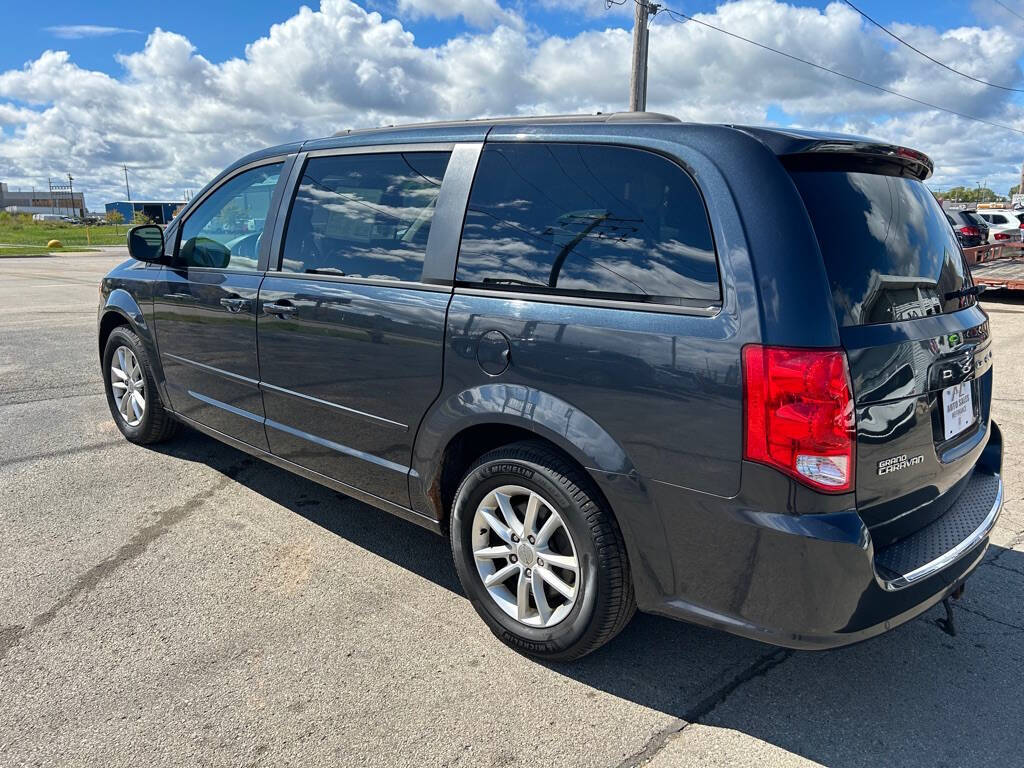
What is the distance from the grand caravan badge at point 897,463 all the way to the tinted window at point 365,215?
1.77 meters

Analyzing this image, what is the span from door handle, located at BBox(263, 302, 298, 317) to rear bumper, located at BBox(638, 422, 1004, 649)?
6.47ft

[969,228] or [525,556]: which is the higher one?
[969,228]

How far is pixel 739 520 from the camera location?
86.0 inches

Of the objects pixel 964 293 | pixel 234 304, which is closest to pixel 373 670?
pixel 234 304

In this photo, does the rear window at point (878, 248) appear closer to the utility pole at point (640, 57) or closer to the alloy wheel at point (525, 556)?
the alloy wheel at point (525, 556)

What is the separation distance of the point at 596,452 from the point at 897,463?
0.90m

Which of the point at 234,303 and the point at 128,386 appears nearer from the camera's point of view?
the point at 234,303

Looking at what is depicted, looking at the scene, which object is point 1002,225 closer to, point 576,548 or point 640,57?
point 640,57

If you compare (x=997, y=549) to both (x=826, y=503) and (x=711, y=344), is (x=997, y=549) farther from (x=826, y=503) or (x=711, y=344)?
(x=711, y=344)

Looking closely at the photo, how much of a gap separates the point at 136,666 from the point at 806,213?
2.68m

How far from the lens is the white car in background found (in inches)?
845

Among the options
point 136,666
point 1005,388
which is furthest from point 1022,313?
point 136,666

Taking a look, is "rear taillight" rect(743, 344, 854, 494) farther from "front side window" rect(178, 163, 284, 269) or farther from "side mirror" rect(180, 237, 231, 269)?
"side mirror" rect(180, 237, 231, 269)

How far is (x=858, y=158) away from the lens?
2.47 meters
